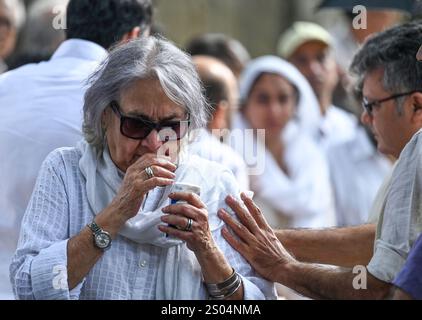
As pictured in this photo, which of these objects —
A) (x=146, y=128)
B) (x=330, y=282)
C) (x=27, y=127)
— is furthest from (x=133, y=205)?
(x=27, y=127)

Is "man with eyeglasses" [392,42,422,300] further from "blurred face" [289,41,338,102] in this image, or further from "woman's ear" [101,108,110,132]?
"blurred face" [289,41,338,102]

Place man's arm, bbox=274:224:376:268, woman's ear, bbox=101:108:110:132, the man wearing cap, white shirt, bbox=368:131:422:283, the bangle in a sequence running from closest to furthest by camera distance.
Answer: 1. white shirt, bbox=368:131:422:283
2. the bangle
3. woman's ear, bbox=101:108:110:132
4. man's arm, bbox=274:224:376:268
5. the man wearing cap

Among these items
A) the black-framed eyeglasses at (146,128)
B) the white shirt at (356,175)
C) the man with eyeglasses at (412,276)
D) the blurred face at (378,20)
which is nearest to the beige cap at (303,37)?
the white shirt at (356,175)

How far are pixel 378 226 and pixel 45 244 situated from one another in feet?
4.01

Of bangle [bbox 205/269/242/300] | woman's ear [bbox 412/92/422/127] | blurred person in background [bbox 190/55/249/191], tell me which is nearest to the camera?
bangle [bbox 205/269/242/300]

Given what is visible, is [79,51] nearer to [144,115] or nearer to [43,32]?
[144,115]

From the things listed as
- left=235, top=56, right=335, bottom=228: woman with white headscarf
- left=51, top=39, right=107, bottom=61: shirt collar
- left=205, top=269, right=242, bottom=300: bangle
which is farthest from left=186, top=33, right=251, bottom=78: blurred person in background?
left=205, top=269, right=242, bottom=300: bangle

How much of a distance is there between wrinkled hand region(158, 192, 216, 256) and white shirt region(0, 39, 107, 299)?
3.32 feet

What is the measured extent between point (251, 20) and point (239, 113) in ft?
19.2

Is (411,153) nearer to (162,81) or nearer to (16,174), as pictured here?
(162,81)

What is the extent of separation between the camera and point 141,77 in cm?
430

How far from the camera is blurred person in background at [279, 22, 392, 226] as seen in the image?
8.32 m

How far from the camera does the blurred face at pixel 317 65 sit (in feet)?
30.5

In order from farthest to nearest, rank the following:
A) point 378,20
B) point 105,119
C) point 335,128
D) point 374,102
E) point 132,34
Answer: point 335,128, point 378,20, point 132,34, point 374,102, point 105,119
